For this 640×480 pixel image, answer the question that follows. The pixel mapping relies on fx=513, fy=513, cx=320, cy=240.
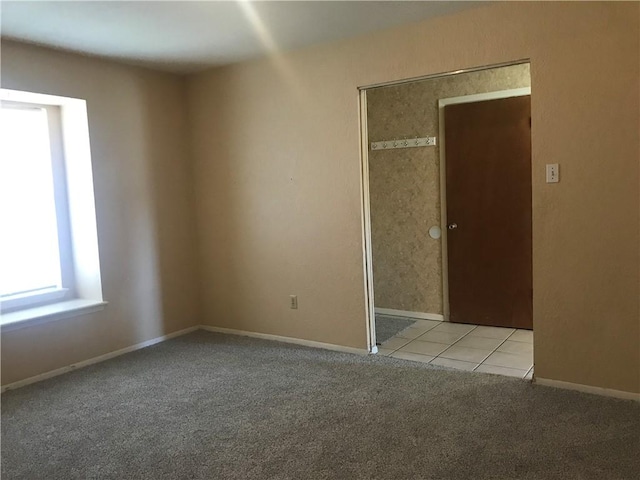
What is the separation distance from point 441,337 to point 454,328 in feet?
1.05

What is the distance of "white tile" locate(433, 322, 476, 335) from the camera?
13.7 ft

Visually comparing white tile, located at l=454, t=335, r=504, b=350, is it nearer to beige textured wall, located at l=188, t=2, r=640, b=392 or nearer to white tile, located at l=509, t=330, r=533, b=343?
white tile, located at l=509, t=330, r=533, b=343

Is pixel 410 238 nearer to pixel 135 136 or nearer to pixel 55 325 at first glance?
pixel 135 136

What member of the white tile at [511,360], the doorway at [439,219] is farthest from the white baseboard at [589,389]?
the doorway at [439,219]

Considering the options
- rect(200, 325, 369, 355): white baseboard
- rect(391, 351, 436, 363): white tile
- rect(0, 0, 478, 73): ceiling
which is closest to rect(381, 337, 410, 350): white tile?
rect(391, 351, 436, 363): white tile

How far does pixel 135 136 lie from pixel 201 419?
2308mm

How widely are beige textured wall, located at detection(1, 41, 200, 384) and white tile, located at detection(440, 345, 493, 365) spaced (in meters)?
2.17

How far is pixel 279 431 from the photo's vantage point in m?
2.47

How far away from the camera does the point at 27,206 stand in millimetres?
3559

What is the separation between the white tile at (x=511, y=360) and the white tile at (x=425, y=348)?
1.19 ft

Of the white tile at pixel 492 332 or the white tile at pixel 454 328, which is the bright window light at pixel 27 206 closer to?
the white tile at pixel 454 328

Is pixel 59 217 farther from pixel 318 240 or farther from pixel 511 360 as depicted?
pixel 511 360

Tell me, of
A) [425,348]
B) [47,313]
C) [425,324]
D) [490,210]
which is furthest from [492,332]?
[47,313]

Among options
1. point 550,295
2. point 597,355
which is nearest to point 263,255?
point 550,295
